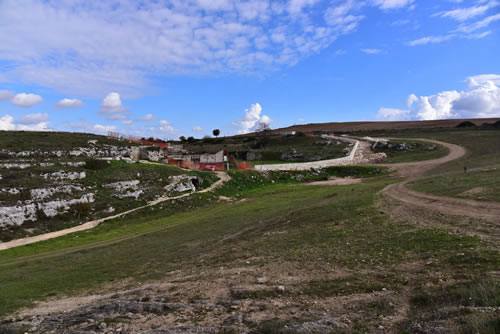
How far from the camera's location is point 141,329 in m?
8.99

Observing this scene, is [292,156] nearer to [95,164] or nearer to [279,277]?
[95,164]

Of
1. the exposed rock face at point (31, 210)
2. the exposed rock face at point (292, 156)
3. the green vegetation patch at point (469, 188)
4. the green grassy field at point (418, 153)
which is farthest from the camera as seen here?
the exposed rock face at point (292, 156)

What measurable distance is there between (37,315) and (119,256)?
823 centimetres

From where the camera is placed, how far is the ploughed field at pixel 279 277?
8.02 meters

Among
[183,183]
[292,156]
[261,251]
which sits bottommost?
[261,251]


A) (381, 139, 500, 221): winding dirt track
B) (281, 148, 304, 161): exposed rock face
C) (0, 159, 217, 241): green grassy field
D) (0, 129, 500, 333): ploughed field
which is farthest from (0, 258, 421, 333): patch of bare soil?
(281, 148, 304, 161): exposed rock face

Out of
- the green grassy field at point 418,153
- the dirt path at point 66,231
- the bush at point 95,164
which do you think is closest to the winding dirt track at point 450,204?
the dirt path at point 66,231

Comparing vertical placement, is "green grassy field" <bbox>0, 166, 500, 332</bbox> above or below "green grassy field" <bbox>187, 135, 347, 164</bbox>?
below

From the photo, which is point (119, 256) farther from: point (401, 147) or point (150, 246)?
point (401, 147)

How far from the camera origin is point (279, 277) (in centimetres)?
1175

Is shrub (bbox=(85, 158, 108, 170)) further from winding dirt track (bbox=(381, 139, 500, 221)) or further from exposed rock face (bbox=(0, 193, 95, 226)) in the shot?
winding dirt track (bbox=(381, 139, 500, 221))

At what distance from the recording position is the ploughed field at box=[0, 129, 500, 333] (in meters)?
→ 8.02

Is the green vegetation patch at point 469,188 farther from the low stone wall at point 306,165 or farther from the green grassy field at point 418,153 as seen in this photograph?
the green grassy field at point 418,153

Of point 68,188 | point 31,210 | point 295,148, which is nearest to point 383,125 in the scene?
point 295,148
